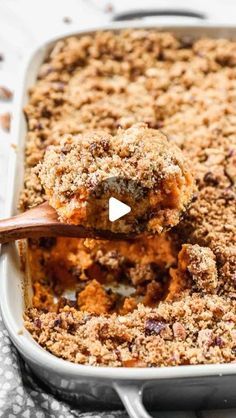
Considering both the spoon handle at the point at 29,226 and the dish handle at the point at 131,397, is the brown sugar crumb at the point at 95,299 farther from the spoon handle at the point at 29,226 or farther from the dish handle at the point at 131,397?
the dish handle at the point at 131,397

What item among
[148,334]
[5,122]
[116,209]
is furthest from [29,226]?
[5,122]

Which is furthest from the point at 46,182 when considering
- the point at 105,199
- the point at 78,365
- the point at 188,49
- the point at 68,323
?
the point at 188,49

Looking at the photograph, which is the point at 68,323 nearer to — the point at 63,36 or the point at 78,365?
the point at 78,365

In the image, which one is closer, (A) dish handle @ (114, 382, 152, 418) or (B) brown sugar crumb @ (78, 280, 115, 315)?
(A) dish handle @ (114, 382, 152, 418)

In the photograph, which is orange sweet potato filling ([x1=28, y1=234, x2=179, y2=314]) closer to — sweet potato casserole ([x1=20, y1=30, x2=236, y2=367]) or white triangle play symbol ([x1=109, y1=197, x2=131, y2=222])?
sweet potato casserole ([x1=20, y1=30, x2=236, y2=367])

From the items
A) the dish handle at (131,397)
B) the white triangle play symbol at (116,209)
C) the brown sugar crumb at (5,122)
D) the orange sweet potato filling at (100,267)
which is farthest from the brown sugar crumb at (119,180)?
the brown sugar crumb at (5,122)


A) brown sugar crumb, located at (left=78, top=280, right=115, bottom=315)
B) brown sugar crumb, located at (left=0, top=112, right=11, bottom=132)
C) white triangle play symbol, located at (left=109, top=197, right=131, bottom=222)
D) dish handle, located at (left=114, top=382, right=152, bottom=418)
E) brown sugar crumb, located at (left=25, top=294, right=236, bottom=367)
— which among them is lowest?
brown sugar crumb, located at (left=78, top=280, right=115, bottom=315)

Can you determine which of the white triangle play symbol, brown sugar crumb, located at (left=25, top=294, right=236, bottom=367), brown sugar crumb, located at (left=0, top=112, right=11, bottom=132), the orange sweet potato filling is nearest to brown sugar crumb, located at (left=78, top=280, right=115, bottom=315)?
the orange sweet potato filling
